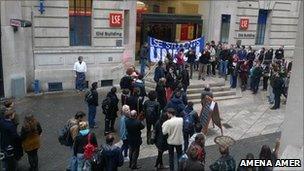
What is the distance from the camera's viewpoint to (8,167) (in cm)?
998

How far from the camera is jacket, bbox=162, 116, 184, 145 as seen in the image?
1016 cm

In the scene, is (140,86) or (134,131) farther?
(140,86)

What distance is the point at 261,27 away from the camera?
24875 mm


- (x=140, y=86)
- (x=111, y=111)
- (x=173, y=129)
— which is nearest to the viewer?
(x=173, y=129)

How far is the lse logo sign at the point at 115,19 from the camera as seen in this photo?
61.0ft

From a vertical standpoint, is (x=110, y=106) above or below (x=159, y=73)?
below

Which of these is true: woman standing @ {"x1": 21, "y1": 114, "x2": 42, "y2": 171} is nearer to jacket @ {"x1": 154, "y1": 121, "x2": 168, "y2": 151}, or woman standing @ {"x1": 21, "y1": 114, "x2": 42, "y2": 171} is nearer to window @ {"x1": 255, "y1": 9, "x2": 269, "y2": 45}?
jacket @ {"x1": 154, "y1": 121, "x2": 168, "y2": 151}

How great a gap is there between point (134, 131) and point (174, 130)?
1.02 metres

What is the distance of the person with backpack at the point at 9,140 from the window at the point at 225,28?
15.7 metres

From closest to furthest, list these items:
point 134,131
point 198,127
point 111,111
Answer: point 134,131, point 198,127, point 111,111

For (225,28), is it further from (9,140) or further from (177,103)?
(9,140)

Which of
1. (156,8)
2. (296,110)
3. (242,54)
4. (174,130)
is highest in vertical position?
(156,8)

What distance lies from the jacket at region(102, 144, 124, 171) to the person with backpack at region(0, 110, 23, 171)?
2224mm

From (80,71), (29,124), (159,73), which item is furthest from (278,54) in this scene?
(29,124)
